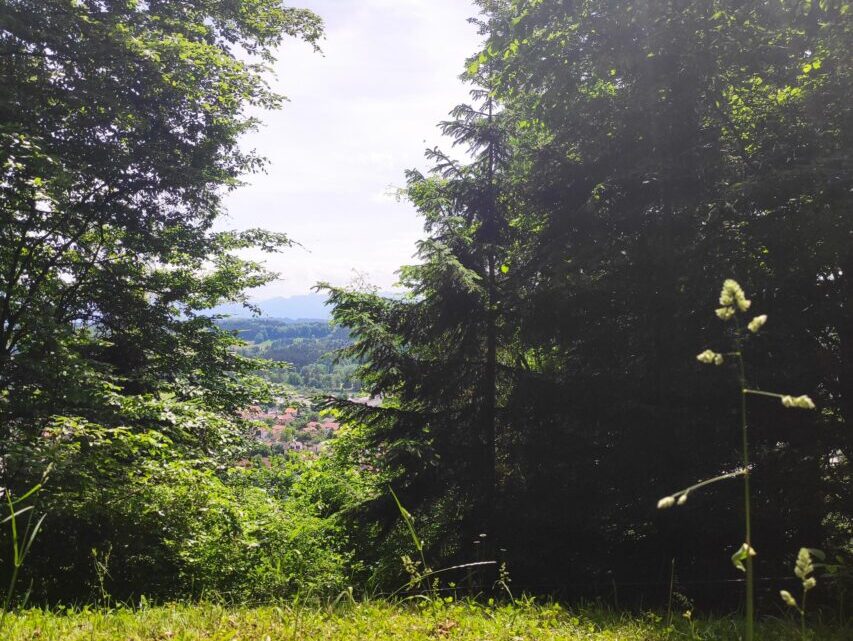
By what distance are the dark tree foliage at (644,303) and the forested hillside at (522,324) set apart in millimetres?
49

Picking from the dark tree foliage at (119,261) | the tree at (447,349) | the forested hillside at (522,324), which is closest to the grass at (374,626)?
the forested hillside at (522,324)

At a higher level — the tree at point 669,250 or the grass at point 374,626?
the tree at point 669,250

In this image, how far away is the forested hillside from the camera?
7.18m

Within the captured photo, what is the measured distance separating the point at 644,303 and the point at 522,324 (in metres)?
2.03

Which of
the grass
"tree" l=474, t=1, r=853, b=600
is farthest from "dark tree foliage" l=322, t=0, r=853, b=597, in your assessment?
the grass

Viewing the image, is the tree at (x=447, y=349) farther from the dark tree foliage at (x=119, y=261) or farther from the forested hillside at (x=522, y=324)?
the dark tree foliage at (x=119, y=261)

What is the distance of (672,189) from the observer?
8055mm

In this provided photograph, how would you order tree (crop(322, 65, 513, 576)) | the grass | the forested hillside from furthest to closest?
tree (crop(322, 65, 513, 576)) → the forested hillside → the grass

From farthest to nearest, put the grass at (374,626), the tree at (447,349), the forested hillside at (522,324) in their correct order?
the tree at (447,349) → the forested hillside at (522,324) → the grass at (374,626)

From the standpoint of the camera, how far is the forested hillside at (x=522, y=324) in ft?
23.6

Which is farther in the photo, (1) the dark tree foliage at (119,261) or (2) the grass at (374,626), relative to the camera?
(1) the dark tree foliage at (119,261)

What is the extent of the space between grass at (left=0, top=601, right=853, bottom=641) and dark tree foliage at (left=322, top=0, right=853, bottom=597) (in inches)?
126

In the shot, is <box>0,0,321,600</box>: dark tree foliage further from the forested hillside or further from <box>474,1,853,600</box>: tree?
<box>474,1,853,600</box>: tree

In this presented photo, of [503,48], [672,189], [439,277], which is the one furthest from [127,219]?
[672,189]
